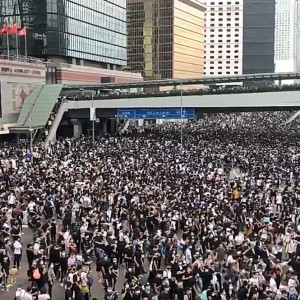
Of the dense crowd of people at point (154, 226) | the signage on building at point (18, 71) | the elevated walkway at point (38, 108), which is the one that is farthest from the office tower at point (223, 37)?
the dense crowd of people at point (154, 226)

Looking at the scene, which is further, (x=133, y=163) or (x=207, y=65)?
(x=207, y=65)

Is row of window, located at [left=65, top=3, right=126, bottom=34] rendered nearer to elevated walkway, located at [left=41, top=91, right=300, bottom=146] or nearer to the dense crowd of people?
elevated walkway, located at [left=41, top=91, right=300, bottom=146]

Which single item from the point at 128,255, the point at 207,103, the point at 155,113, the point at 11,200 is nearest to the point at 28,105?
the point at 155,113

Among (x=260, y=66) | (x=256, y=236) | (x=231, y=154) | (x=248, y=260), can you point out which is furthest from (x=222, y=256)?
(x=260, y=66)

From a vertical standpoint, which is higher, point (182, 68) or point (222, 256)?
point (182, 68)

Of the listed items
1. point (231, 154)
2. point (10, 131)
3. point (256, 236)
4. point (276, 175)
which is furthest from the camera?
point (10, 131)

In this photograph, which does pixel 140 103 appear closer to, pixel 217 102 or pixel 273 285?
pixel 217 102

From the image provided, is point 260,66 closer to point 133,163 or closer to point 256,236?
point 133,163
